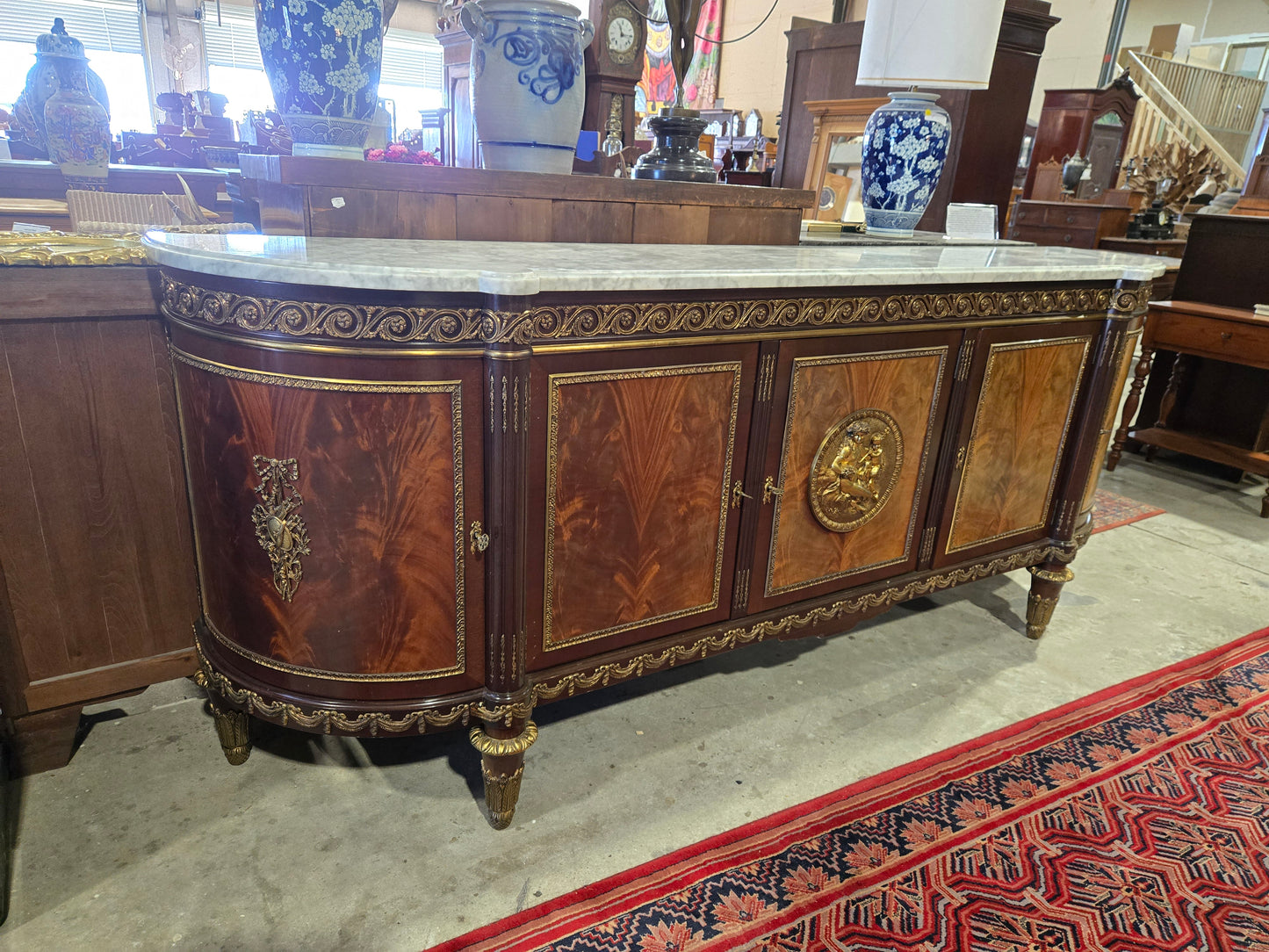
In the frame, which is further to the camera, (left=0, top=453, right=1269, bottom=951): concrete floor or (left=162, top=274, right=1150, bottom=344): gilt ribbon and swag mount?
(left=0, top=453, right=1269, bottom=951): concrete floor

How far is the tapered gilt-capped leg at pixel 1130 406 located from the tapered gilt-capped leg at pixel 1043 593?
177cm

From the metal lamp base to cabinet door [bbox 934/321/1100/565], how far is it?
2.50 feet

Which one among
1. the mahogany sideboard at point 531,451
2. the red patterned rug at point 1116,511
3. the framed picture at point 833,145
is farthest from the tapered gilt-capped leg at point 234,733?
the framed picture at point 833,145

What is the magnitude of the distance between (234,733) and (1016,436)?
6.10 feet

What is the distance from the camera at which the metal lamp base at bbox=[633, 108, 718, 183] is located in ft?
6.09

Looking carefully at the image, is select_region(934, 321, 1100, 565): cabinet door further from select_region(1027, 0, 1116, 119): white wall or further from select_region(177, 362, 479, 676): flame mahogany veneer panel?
select_region(1027, 0, 1116, 119): white wall

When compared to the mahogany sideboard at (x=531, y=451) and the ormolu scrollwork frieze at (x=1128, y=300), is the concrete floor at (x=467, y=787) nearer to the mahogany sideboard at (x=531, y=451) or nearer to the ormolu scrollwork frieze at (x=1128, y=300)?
the mahogany sideboard at (x=531, y=451)

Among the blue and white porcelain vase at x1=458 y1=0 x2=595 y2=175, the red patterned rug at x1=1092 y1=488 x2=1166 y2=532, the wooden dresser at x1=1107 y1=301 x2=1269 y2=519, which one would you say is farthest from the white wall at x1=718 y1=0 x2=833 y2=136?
the blue and white porcelain vase at x1=458 y1=0 x2=595 y2=175

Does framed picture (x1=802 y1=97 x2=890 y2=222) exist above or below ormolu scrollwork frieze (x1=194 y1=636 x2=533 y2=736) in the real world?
above

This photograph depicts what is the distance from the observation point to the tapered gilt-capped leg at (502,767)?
1369 millimetres

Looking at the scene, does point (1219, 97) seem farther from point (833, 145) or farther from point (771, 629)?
point (771, 629)

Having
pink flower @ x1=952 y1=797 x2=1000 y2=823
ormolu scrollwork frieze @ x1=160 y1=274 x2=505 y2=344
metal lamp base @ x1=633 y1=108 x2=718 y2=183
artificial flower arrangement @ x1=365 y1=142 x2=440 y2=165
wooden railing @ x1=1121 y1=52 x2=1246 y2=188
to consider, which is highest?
wooden railing @ x1=1121 y1=52 x2=1246 y2=188

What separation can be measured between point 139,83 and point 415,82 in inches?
141

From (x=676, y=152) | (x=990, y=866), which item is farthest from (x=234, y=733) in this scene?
(x=676, y=152)
